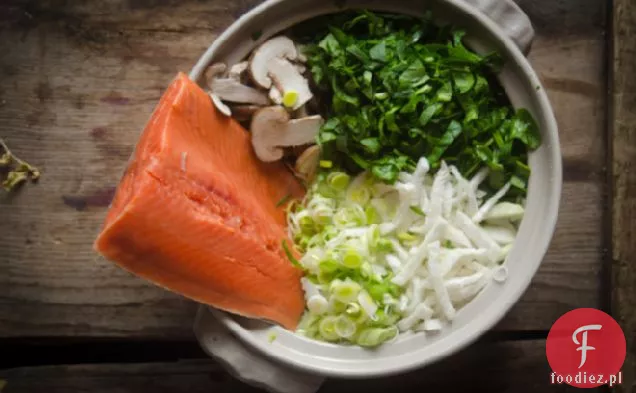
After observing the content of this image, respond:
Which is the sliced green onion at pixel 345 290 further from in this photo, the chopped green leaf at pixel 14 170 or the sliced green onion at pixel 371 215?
the chopped green leaf at pixel 14 170

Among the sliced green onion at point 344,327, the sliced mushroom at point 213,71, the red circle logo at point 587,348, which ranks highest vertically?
the sliced mushroom at point 213,71

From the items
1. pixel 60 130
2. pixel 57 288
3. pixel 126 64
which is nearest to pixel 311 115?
pixel 126 64

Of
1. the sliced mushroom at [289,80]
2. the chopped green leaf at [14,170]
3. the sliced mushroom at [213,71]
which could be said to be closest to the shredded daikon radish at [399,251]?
the sliced mushroom at [289,80]

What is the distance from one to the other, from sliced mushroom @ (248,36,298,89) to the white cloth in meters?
0.44

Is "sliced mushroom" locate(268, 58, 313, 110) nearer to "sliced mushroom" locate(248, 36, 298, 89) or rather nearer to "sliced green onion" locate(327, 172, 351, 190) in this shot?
"sliced mushroom" locate(248, 36, 298, 89)

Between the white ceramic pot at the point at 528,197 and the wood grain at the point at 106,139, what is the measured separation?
221 millimetres

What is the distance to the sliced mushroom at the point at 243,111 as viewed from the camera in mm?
1219

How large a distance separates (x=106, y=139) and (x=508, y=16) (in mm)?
835

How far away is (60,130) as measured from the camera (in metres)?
1.39

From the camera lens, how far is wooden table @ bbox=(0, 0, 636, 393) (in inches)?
53.5

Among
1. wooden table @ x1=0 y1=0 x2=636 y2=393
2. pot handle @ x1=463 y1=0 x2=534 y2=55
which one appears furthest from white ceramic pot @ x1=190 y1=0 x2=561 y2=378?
wooden table @ x1=0 y1=0 x2=636 y2=393

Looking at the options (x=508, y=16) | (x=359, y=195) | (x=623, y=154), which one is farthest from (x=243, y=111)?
(x=623, y=154)

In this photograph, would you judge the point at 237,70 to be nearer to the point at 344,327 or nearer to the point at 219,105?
the point at 219,105

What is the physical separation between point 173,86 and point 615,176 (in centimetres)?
90
